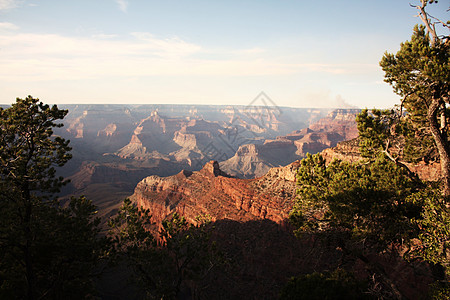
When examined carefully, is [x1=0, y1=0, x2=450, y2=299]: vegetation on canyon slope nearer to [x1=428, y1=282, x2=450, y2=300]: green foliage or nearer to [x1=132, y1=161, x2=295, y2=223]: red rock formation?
[x1=428, y1=282, x2=450, y2=300]: green foliage

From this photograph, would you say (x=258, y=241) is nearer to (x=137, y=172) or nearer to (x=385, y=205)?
(x=385, y=205)

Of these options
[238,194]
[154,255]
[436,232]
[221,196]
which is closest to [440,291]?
[436,232]

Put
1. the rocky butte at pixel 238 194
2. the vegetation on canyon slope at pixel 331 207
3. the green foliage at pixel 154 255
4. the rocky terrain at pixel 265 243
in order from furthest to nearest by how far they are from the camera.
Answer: the rocky butte at pixel 238 194 < the rocky terrain at pixel 265 243 < the green foliage at pixel 154 255 < the vegetation on canyon slope at pixel 331 207

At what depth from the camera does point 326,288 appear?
46.1 ft

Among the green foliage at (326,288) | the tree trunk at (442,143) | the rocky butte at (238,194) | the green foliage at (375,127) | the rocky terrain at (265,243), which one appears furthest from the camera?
the rocky butte at (238,194)

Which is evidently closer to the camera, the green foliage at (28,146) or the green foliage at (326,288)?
the green foliage at (28,146)

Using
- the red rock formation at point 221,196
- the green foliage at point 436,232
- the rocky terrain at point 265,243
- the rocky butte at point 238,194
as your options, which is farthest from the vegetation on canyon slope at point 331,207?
the red rock formation at point 221,196

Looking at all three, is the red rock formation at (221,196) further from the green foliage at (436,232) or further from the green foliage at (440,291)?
the green foliage at (436,232)

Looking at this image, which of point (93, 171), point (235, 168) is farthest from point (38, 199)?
point (235, 168)

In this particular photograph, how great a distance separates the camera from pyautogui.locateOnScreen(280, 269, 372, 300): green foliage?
44.7ft

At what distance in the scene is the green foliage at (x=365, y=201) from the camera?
44.8 ft

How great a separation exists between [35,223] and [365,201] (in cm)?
1957

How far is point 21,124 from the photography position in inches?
535

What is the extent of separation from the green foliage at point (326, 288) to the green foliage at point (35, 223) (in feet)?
41.8
